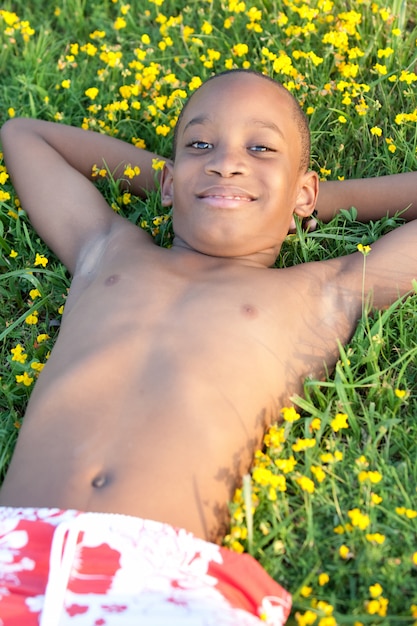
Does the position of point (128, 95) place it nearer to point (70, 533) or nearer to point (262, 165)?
point (262, 165)

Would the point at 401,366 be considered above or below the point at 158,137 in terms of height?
below

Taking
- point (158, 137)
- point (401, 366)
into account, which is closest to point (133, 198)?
point (158, 137)

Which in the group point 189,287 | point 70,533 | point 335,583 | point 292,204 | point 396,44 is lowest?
point 335,583

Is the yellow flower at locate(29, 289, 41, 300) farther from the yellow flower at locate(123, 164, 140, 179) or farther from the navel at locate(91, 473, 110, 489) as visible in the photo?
the navel at locate(91, 473, 110, 489)

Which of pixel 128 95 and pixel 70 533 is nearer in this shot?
pixel 70 533

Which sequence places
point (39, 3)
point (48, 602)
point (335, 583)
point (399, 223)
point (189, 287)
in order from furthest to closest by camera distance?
point (39, 3) < point (399, 223) < point (189, 287) < point (335, 583) < point (48, 602)

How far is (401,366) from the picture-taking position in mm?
Result: 3221

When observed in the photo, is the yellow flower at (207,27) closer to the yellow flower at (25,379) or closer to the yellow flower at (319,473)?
the yellow flower at (25,379)

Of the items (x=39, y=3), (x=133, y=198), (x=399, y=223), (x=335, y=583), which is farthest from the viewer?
(x=39, y=3)

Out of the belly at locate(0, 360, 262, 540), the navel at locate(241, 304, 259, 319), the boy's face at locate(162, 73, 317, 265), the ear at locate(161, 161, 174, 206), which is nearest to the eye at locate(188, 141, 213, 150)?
the boy's face at locate(162, 73, 317, 265)

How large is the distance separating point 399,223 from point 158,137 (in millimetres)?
1297

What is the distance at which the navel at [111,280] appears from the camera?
3.00 meters

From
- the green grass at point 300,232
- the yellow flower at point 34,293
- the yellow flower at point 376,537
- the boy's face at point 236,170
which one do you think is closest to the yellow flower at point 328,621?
the green grass at point 300,232

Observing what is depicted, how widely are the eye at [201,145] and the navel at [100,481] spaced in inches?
52.1
